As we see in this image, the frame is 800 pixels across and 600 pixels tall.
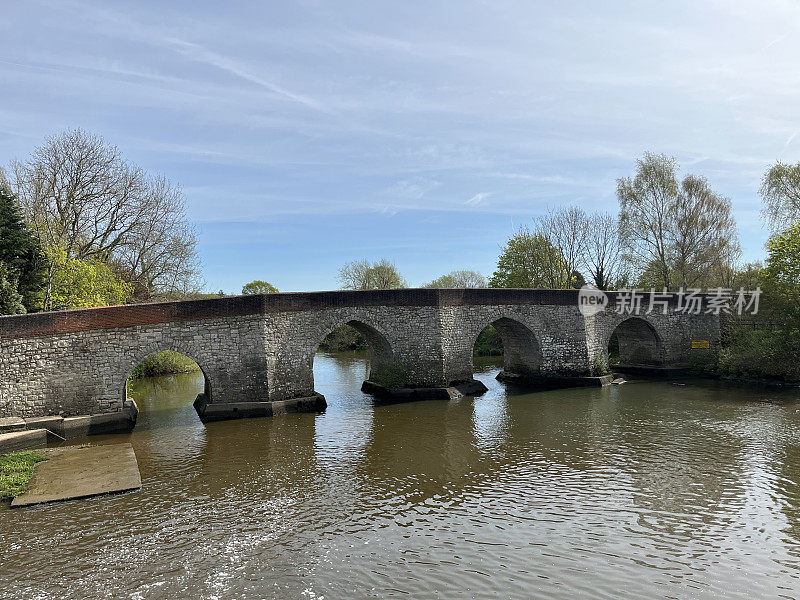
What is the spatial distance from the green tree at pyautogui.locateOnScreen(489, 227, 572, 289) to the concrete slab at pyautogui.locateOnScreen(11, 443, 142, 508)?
89.7 ft

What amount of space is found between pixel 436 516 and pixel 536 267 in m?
28.5

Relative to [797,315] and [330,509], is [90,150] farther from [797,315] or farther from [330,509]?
[797,315]

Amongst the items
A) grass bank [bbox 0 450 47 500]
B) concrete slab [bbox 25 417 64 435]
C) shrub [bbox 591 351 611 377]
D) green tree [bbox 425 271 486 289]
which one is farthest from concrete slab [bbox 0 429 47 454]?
green tree [bbox 425 271 486 289]

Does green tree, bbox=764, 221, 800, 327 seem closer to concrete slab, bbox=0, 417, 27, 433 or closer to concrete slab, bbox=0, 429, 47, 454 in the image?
concrete slab, bbox=0, 429, 47, 454

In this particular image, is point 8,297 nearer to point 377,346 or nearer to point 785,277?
point 377,346

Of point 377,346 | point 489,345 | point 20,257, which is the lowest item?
point 489,345

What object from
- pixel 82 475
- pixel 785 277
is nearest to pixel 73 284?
pixel 82 475

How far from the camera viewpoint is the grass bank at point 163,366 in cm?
2548

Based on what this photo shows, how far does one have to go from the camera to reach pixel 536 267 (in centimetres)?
3450

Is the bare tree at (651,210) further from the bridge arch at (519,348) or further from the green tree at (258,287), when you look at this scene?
the green tree at (258,287)

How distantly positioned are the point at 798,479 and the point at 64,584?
1182cm

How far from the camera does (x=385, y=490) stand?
30.2 ft

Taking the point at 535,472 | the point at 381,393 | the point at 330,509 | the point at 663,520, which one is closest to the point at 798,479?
the point at 663,520

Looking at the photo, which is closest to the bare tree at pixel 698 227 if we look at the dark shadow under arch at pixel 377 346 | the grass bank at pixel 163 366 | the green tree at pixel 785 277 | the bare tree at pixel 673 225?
the bare tree at pixel 673 225
